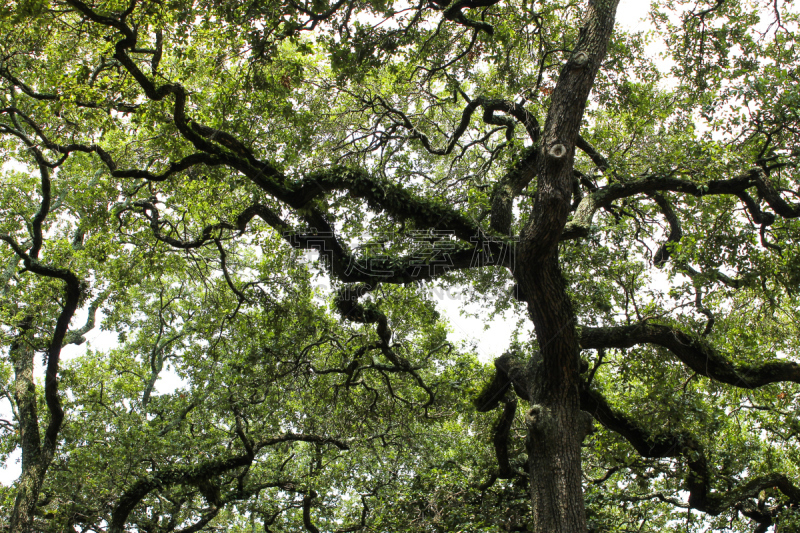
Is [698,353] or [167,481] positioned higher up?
[698,353]

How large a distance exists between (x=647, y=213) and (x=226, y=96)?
20.2 feet

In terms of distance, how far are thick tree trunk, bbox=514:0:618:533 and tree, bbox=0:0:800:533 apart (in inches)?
1.1

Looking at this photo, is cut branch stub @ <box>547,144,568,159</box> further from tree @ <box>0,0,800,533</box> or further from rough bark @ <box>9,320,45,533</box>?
rough bark @ <box>9,320,45,533</box>

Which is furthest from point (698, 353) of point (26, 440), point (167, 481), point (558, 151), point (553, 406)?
point (26, 440)

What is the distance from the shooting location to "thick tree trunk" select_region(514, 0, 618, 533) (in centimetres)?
448

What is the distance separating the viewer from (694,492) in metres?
6.40

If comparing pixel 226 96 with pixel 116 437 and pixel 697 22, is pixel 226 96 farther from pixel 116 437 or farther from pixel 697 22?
pixel 116 437

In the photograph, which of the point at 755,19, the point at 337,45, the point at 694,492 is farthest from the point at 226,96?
the point at 694,492

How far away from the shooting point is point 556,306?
15.9 feet

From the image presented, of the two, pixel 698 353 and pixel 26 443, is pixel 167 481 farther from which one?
pixel 698 353

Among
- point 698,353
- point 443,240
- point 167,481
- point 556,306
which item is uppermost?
point 443,240

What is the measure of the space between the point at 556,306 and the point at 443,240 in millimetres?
1457

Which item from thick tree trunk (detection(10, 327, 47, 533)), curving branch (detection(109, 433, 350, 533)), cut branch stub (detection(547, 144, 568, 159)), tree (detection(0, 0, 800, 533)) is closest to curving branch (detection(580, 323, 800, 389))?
tree (detection(0, 0, 800, 533))

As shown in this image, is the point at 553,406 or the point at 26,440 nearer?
the point at 553,406
